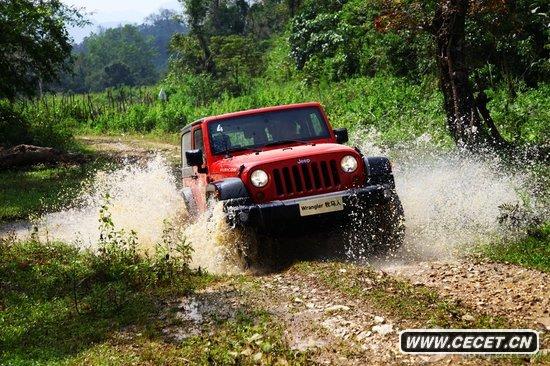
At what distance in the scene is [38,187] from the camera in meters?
16.5

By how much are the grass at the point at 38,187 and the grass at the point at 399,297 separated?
8243 mm

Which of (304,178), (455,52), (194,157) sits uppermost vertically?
(455,52)

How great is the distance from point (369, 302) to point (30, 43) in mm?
20256

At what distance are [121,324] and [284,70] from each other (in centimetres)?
3147

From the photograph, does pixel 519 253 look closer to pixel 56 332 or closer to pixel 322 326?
pixel 322 326

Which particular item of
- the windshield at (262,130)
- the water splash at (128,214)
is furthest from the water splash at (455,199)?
the water splash at (128,214)

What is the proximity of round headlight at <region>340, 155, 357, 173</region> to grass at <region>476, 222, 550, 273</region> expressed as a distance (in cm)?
165

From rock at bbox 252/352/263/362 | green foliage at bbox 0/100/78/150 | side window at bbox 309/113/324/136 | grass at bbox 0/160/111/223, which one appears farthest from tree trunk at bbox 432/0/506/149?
green foliage at bbox 0/100/78/150

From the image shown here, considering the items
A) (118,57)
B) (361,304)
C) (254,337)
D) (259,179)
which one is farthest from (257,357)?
(118,57)

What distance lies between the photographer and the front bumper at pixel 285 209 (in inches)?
279

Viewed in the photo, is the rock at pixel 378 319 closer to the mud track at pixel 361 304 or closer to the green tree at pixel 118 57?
the mud track at pixel 361 304

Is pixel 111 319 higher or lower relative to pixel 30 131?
lower

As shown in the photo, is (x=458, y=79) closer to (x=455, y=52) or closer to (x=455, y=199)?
(x=455, y=52)

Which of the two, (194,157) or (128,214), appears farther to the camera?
(128,214)
